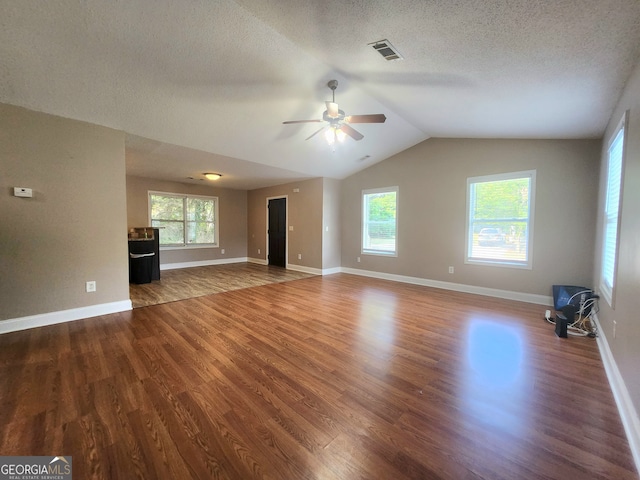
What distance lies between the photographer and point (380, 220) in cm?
584

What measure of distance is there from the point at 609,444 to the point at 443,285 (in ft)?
11.8

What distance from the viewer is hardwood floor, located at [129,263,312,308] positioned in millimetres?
4211

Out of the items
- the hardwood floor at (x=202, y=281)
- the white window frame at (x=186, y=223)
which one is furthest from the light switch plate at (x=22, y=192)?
the white window frame at (x=186, y=223)

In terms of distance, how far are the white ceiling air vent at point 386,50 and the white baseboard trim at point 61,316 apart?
4217 millimetres

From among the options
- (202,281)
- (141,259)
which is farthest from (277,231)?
(141,259)

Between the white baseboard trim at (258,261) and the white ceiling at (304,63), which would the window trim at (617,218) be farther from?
the white baseboard trim at (258,261)

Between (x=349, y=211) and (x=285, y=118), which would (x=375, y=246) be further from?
(x=285, y=118)

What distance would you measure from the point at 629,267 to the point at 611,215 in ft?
3.97

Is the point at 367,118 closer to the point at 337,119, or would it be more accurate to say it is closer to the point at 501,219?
the point at 337,119

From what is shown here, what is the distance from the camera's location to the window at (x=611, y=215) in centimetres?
233

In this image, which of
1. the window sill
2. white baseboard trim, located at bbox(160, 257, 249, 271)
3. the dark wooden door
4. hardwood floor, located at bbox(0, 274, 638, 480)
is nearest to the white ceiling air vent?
hardwood floor, located at bbox(0, 274, 638, 480)

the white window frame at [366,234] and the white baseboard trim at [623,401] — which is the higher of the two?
the white window frame at [366,234]

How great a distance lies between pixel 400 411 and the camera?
1.63m

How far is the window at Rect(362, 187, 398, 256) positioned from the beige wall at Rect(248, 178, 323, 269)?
1082 mm
